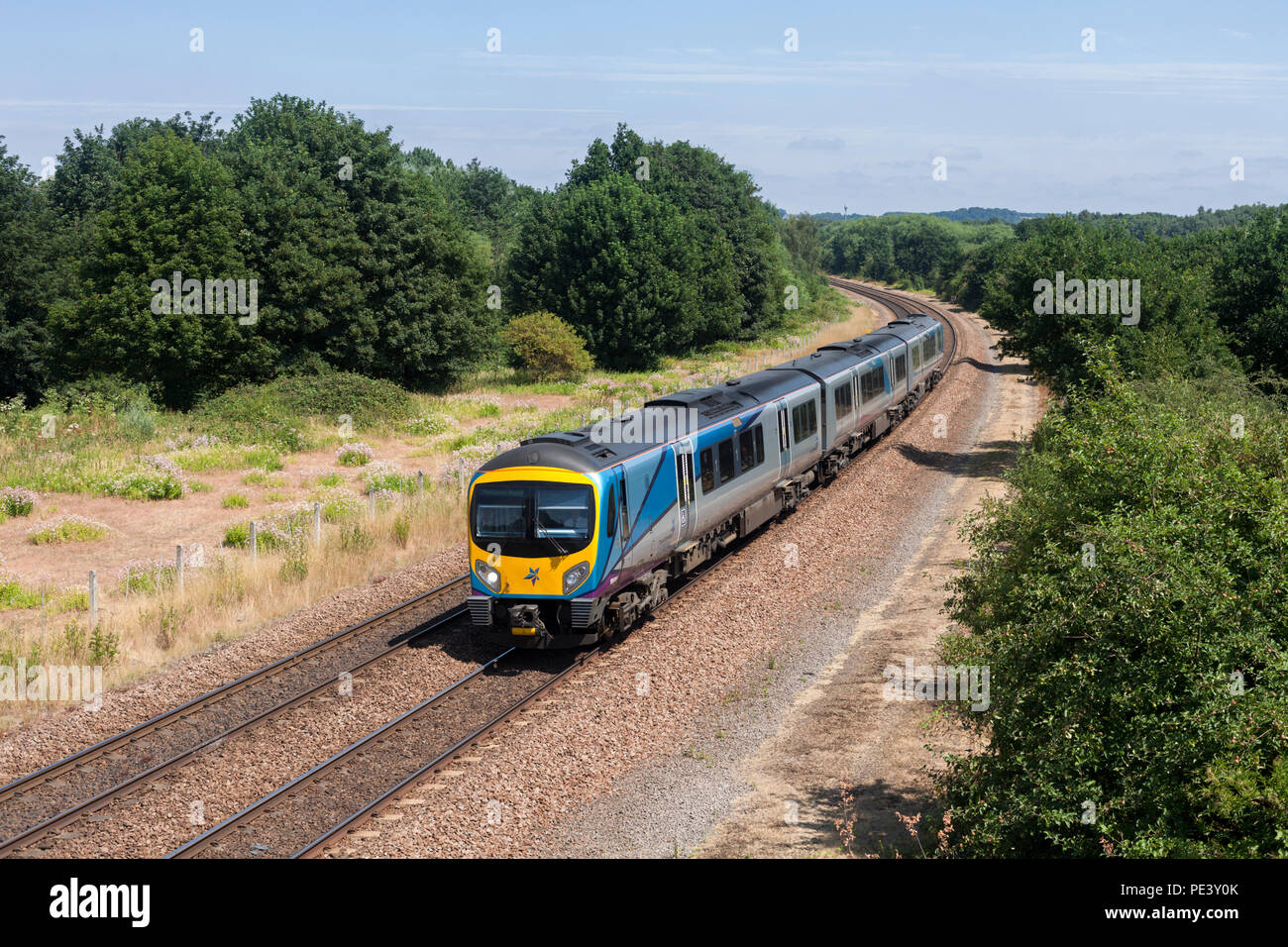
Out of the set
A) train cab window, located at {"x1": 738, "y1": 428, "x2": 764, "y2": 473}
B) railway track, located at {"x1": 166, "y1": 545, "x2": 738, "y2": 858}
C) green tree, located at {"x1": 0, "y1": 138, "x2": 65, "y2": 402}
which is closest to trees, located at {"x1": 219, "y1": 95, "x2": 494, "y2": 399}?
green tree, located at {"x1": 0, "y1": 138, "x2": 65, "y2": 402}

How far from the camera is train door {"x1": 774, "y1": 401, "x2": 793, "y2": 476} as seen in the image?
23.0m

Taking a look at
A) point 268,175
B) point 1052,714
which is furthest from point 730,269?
point 1052,714

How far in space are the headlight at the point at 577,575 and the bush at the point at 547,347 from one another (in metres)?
35.8

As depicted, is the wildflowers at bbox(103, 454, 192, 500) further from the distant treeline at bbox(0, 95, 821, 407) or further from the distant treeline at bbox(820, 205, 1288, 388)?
the distant treeline at bbox(820, 205, 1288, 388)

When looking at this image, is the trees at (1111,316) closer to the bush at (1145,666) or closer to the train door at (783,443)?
the train door at (783,443)

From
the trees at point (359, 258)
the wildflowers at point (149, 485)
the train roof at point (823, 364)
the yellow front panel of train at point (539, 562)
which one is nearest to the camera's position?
the yellow front panel of train at point (539, 562)

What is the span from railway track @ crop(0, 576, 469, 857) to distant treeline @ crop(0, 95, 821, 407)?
84.9 feet

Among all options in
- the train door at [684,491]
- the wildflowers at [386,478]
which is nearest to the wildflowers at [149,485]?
the wildflowers at [386,478]

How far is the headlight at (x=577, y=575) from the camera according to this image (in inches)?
595

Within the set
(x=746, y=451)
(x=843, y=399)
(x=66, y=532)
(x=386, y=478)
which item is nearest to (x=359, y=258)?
(x=386, y=478)

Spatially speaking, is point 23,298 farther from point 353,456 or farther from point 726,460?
point 726,460
